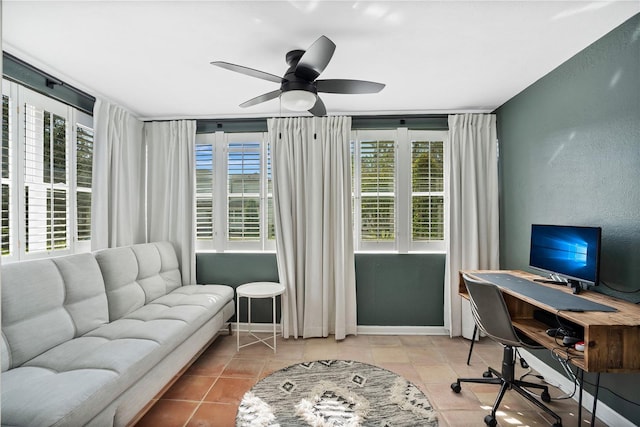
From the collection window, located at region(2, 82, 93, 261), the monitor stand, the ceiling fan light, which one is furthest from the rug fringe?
window, located at region(2, 82, 93, 261)

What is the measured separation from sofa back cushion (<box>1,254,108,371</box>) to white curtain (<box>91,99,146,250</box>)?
599 millimetres

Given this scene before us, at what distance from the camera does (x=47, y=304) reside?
226 cm

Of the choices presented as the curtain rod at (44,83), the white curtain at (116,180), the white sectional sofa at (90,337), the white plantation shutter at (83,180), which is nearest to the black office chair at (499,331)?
the white sectional sofa at (90,337)

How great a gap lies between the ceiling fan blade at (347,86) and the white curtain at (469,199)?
159 centimetres

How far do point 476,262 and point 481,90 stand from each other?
1.67m

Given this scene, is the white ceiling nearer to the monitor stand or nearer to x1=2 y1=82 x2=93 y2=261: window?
x1=2 y1=82 x2=93 y2=261: window

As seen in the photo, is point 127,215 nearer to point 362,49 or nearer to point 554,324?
point 362,49

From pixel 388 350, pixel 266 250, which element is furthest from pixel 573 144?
pixel 266 250

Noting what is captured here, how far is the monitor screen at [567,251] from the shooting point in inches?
87.1

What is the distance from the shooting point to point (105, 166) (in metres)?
3.15

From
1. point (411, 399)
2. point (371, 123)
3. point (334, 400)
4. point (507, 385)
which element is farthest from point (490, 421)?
point (371, 123)

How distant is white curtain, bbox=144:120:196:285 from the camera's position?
12.3 ft

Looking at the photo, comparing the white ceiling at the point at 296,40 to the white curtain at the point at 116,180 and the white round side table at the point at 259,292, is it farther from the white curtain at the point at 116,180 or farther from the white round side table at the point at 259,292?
the white round side table at the point at 259,292

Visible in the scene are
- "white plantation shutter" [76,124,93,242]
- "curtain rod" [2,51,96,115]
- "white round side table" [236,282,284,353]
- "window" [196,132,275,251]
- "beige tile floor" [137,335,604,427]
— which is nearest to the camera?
"beige tile floor" [137,335,604,427]
